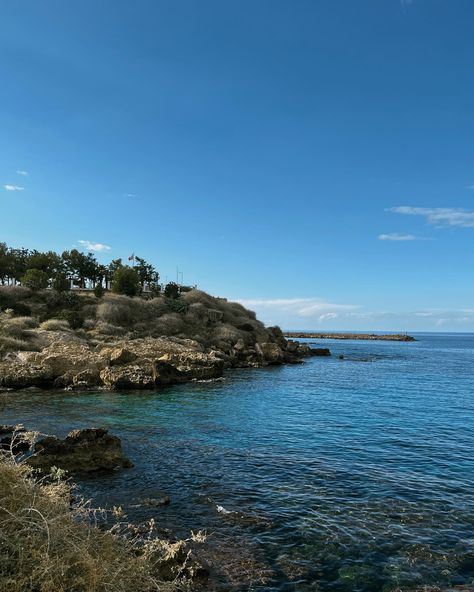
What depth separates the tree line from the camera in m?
78.2

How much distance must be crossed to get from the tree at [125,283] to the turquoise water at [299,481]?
4969 centimetres

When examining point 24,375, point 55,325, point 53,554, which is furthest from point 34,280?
point 53,554

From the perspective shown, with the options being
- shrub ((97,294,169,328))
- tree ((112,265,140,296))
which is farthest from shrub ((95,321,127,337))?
tree ((112,265,140,296))

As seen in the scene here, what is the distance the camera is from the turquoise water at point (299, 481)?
34.3 feet

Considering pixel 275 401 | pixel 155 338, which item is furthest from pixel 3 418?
pixel 155 338

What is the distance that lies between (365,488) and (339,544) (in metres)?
4.44

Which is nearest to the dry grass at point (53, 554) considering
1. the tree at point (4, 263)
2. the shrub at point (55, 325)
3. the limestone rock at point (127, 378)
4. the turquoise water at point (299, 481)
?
the turquoise water at point (299, 481)

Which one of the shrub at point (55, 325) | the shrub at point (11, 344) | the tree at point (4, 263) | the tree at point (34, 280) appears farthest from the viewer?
the tree at point (4, 263)

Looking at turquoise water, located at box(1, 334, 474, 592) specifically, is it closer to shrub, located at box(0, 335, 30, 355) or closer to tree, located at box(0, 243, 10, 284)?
shrub, located at box(0, 335, 30, 355)

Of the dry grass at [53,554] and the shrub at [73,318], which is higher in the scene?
the shrub at [73,318]

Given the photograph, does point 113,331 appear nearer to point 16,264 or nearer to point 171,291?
point 171,291

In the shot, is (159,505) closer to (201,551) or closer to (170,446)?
(201,551)

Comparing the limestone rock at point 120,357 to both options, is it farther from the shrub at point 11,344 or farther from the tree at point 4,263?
the tree at point 4,263

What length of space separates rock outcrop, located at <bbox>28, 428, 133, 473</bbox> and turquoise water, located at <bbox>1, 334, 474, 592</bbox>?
38.3 inches
